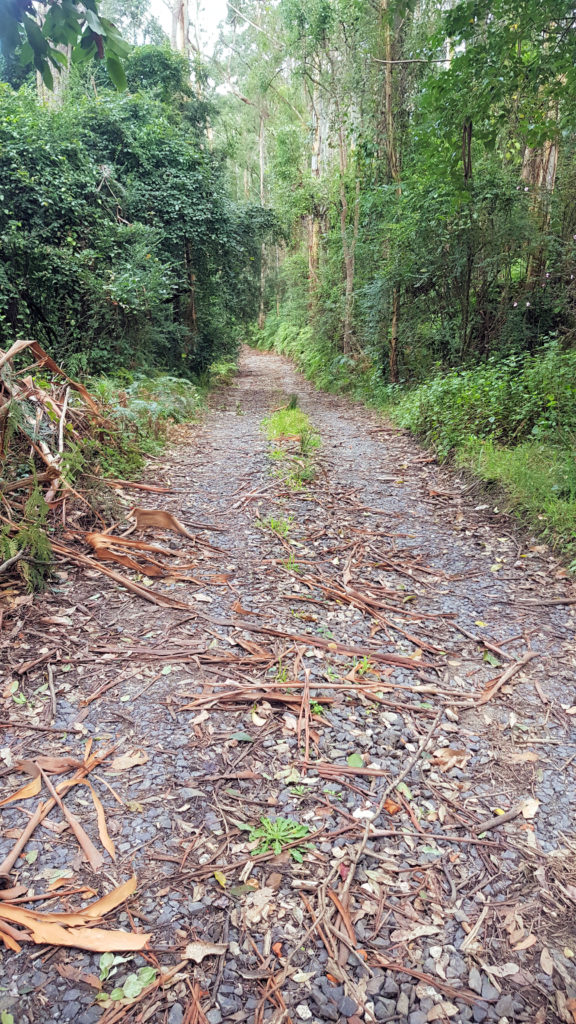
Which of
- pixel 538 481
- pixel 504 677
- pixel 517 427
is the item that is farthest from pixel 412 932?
pixel 517 427

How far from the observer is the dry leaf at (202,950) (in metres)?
1.56

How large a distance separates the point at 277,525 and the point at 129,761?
9.15ft

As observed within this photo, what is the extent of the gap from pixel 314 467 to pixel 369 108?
34.9 feet

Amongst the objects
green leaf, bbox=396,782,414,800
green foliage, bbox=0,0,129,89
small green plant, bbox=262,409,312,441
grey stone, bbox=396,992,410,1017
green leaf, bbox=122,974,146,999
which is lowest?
green leaf, bbox=396,782,414,800

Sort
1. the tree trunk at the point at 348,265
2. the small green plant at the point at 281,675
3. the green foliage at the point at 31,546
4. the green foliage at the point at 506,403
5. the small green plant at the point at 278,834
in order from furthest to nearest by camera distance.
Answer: the tree trunk at the point at 348,265 → the green foliage at the point at 506,403 → the green foliage at the point at 31,546 → the small green plant at the point at 281,675 → the small green plant at the point at 278,834

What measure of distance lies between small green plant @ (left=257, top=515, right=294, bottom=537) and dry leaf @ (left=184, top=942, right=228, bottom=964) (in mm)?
3257

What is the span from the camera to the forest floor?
5.08 feet

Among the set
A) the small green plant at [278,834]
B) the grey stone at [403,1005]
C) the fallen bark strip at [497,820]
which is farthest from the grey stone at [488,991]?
the small green plant at [278,834]

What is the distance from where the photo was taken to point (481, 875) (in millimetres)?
1914

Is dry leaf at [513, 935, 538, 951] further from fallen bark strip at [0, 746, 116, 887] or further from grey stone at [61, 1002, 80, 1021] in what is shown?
fallen bark strip at [0, 746, 116, 887]

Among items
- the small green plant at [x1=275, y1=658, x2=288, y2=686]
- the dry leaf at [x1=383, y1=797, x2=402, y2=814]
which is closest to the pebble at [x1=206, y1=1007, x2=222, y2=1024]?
the dry leaf at [x1=383, y1=797, x2=402, y2=814]

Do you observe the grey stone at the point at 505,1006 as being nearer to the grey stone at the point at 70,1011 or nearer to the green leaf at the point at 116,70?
the grey stone at the point at 70,1011

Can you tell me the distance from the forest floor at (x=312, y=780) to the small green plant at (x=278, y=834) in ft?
0.06

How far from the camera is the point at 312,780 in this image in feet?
7.40
